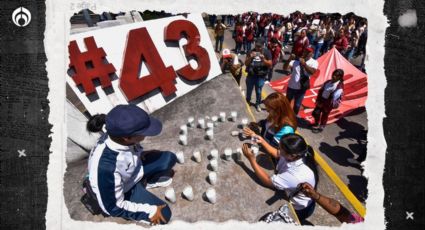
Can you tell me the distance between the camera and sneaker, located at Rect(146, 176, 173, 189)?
376 centimetres

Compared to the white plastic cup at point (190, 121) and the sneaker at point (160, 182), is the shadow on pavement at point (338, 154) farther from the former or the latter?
the sneaker at point (160, 182)

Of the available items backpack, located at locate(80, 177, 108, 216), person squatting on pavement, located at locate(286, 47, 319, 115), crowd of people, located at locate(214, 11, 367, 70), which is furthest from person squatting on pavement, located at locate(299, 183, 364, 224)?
crowd of people, located at locate(214, 11, 367, 70)

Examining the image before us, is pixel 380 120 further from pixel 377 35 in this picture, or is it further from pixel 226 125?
pixel 226 125

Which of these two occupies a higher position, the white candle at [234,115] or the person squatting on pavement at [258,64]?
the person squatting on pavement at [258,64]

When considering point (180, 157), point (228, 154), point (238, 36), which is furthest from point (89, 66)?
point (238, 36)

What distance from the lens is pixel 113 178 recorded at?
285 cm

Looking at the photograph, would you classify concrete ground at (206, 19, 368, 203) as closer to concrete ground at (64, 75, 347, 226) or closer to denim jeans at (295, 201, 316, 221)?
concrete ground at (64, 75, 347, 226)

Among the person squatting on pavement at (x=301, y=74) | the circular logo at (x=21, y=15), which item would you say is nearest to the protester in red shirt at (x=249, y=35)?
the person squatting on pavement at (x=301, y=74)

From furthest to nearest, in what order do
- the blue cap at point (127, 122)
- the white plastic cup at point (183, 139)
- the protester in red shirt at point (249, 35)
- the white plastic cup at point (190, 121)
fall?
the protester in red shirt at point (249, 35) → the white plastic cup at point (190, 121) → the white plastic cup at point (183, 139) → the blue cap at point (127, 122)

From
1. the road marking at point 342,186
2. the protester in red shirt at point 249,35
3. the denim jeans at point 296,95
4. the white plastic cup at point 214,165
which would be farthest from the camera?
the protester in red shirt at point 249,35

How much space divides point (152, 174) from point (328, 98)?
4590 millimetres

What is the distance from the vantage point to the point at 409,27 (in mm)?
2750

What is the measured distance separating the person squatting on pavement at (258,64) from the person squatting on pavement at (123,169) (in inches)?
156

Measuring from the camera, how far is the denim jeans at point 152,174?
326 cm
